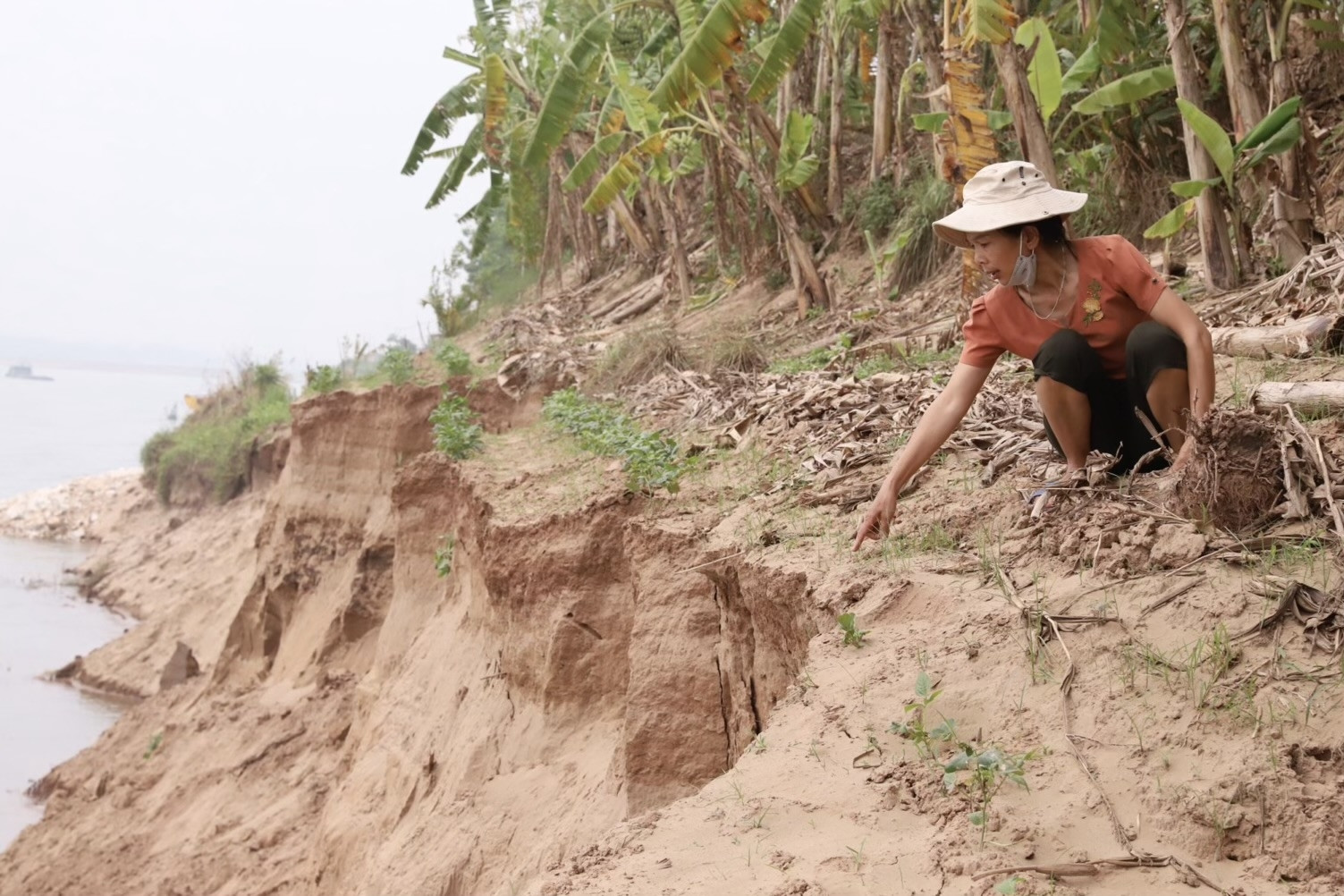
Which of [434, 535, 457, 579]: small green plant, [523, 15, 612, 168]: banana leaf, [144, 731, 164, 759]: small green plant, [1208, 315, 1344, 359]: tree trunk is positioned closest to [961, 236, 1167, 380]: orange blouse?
[1208, 315, 1344, 359]: tree trunk

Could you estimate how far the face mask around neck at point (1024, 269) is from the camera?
3.93m

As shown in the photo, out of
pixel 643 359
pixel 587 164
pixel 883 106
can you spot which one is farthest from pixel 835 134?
pixel 643 359

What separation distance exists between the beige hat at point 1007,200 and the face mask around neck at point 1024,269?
10 centimetres

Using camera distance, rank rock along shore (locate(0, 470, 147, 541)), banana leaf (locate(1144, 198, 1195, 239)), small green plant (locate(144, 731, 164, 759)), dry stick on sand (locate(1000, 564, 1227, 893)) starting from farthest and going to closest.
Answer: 1. rock along shore (locate(0, 470, 147, 541))
2. small green plant (locate(144, 731, 164, 759))
3. banana leaf (locate(1144, 198, 1195, 239))
4. dry stick on sand (locate(1000, 564, 1227, 893))

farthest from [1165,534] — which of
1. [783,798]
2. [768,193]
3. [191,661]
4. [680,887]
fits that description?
[191,661]

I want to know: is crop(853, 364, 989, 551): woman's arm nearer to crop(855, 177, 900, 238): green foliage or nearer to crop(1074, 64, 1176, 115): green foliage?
crop(1074, 64, 1176, 115): green foliage

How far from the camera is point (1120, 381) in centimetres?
407

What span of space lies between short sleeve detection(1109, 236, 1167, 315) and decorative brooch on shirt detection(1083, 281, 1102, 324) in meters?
0.06

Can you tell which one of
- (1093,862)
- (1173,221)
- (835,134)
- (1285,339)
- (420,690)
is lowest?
(420,690)

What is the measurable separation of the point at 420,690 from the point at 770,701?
4481 mm

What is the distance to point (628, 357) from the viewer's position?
11.2 m

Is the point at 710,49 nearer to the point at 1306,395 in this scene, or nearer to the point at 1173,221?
the point at 1173,221

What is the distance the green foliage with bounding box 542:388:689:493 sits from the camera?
6.51 metres

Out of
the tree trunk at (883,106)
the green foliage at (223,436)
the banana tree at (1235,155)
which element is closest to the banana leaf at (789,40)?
the tree trunk at (883,106)
